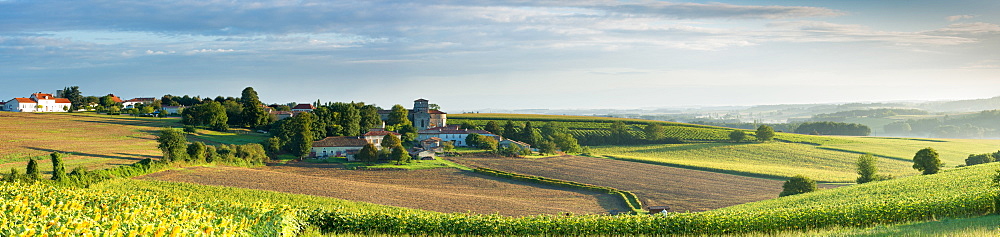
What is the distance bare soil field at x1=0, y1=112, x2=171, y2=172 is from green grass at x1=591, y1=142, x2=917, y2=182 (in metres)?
60.2

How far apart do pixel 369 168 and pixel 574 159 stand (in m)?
28.9

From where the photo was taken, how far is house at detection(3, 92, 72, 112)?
108 meters

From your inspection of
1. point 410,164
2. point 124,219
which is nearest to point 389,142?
point 410,164

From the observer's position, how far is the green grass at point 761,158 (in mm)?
74625

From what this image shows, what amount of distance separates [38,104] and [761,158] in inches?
4747

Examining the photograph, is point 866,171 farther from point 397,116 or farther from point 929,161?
point 397,116

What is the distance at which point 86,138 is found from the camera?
67.6 meters

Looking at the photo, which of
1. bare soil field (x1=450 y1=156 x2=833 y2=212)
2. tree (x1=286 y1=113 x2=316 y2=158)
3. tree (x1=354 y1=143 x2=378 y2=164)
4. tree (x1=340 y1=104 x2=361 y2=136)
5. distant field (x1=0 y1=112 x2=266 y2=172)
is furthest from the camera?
tree (x1=340 y1=104 x2=361 y2=136)

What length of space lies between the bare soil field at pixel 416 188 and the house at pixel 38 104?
74406 mm

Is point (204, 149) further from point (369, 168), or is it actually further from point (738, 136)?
point (738, 136)

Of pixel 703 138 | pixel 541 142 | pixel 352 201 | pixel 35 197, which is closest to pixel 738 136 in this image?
pixel 703 138

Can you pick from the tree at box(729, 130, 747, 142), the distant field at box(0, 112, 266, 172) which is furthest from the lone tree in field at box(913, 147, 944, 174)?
the distant field at box(0, 112, 266, 172)

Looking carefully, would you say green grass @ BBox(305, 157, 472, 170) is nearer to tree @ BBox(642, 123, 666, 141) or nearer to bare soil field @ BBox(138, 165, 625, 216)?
bare soil field @ BBox(138, 165, 625, 216)

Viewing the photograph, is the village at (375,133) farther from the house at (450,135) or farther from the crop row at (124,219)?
the crop row at (124,219)
